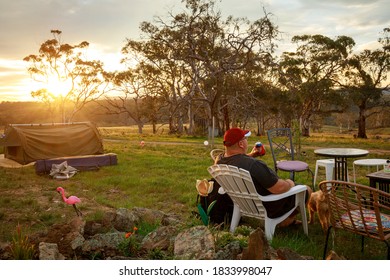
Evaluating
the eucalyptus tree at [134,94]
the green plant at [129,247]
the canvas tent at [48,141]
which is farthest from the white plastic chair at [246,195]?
the eucalyptus tree at [134,94]

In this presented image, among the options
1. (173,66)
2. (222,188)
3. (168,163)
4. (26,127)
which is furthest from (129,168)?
(173,66)

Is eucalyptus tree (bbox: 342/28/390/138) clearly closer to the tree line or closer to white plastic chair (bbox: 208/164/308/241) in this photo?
the tree line

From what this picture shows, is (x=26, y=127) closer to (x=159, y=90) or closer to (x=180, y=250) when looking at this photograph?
(x=180, y=250)

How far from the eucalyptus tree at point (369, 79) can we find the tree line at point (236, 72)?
2 centimetres

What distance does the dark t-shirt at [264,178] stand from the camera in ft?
11.2

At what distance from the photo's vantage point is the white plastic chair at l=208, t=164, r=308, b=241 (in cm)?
346

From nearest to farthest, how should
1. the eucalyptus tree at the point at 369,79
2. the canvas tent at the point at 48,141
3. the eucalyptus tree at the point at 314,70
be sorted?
1. the eucalyptus tree at the point at 369,79
2. the canvas tent at the point at 48,141
3. the eucalyptus tree at the point at 314,70

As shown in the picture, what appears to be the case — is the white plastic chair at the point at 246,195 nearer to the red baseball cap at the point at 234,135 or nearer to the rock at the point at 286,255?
the red baseball cap at the point at 234,135

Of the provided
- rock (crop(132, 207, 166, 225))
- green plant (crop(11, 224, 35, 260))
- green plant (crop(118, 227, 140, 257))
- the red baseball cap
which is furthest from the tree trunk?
A: green plant (crop(11, 224, 35, 260))

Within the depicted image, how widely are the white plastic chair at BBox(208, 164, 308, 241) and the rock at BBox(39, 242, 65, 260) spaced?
1613 millimetres

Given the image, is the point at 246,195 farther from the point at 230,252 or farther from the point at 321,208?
the point at 230,252

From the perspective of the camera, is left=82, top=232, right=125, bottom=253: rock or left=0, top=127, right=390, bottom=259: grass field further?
left=0, top=127, right=390, bottom=259: grass field

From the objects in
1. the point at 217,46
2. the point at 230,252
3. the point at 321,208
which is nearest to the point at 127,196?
the point at 321,208

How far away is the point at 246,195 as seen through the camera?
355 centimetres
